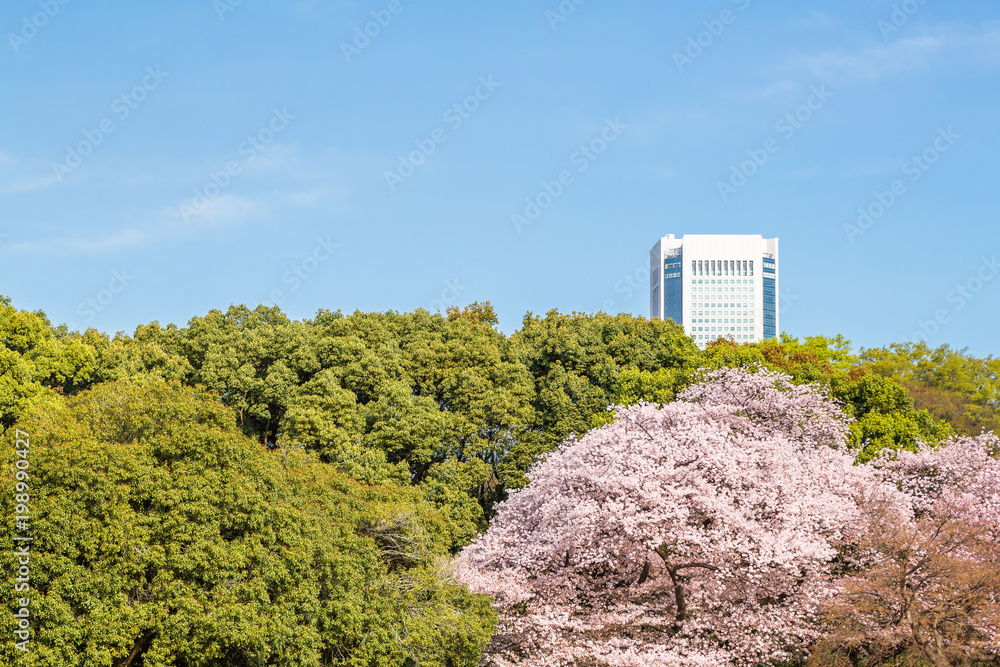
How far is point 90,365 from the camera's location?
3067 cm

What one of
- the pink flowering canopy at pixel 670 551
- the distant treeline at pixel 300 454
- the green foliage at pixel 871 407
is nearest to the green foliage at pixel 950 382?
the distant treeline at pixel 300 454

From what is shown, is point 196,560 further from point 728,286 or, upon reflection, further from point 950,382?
point 728,286

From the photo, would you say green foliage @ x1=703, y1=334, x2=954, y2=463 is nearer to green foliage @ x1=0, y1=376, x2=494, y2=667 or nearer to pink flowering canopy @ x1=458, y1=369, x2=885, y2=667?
pink flowering canopy @ x1=458, y1=369, x2=885, y2=667

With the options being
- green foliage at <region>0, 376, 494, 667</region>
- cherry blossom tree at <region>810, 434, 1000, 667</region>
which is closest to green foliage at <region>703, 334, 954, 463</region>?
cherry blossom tree at <region>810, 434, 1000, 667</region>

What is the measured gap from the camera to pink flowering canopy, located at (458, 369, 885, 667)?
1866 cm

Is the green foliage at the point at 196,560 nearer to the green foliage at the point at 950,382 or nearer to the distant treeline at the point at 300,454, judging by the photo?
the distant treeline at the point at 300,454

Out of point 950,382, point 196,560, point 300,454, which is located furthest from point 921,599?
point 950,382

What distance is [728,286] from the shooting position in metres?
194

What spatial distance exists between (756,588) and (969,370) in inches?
1283

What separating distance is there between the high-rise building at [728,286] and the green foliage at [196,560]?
180m

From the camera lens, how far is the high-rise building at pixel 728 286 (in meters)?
193

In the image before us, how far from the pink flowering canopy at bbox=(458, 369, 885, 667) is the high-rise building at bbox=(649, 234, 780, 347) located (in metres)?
175

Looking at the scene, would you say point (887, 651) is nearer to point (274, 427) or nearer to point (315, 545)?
point (315, 545)

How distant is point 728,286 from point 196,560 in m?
186
